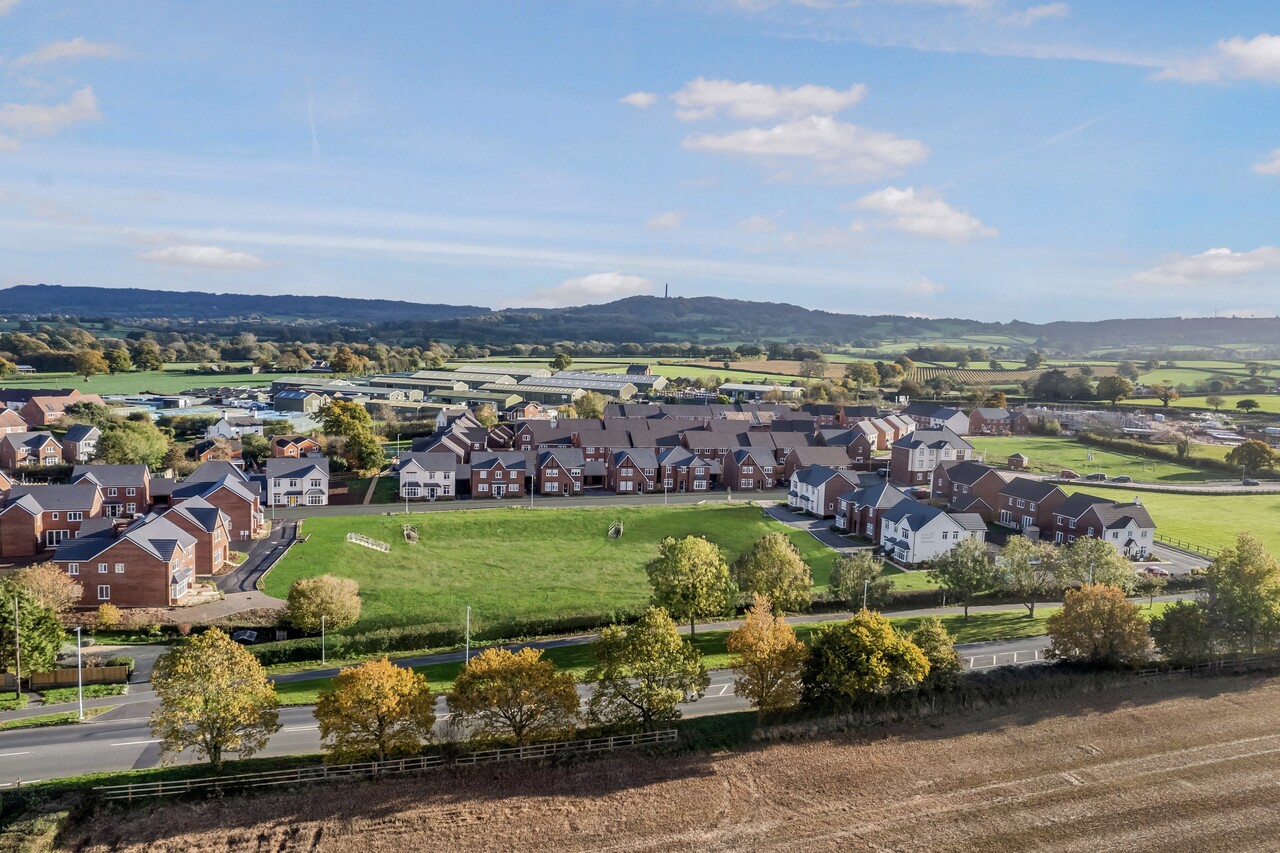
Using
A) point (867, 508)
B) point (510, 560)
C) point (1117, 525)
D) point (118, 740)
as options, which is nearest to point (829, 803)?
point (118, 740)

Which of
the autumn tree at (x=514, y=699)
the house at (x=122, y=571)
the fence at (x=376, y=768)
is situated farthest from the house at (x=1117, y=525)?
the house at (x=122, y=571)

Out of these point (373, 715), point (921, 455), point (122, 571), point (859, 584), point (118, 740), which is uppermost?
point (921, 455)

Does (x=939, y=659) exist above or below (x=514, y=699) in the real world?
below

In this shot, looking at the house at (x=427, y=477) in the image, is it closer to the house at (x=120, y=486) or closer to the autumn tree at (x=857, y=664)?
the house at (x=120, y=486)

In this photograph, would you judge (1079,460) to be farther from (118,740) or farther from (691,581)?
(118,740)

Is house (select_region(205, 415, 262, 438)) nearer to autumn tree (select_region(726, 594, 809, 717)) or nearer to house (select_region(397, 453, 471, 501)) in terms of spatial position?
house (select_region(397, 453, 471, 501))

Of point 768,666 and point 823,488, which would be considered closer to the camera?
point 768,666
